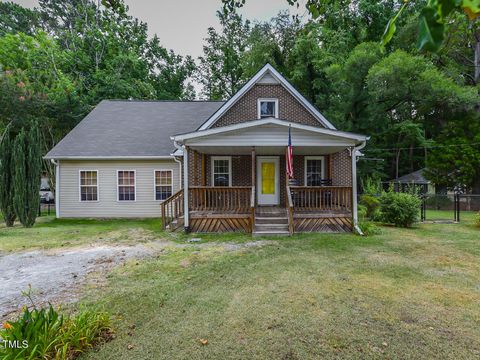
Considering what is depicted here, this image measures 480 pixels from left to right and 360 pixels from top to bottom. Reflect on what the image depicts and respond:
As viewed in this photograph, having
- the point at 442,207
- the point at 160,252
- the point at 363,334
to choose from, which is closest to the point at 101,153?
the point at 160,252

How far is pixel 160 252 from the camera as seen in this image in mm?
6848

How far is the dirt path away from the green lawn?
40cm

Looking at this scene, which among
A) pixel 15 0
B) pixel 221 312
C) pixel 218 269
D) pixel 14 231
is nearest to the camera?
pixel 221 312

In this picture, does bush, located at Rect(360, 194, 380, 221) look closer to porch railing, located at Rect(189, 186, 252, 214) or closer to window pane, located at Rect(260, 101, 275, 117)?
porch railing, located at Rect(189, 186, 252, 214)

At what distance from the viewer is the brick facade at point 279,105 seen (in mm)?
11641

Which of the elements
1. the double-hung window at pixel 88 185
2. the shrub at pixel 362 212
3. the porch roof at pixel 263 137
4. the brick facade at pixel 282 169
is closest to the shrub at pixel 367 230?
the shrub at pixel 362 212

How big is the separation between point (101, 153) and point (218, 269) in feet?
33.0

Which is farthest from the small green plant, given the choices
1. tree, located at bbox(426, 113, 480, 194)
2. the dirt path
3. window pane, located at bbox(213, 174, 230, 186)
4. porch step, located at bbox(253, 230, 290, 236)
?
tree, located at bbox(426, 113, 480, 194)

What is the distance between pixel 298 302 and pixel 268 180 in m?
7.96

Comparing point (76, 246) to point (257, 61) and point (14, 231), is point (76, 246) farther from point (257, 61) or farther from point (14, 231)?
point (257, 61)

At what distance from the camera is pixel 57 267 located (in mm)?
5750

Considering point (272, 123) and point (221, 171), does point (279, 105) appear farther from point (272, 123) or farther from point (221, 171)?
point (221, 171)

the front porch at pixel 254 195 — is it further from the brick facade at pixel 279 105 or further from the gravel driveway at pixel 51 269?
the gravel driveway at pixel 51 269

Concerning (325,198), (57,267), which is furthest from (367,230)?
(57,267)
